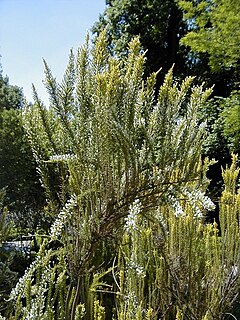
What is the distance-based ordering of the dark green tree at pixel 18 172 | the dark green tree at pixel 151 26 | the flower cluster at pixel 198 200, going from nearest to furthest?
the flower cluster at pixel 198 200
the dark green tree at pixel 18 172
the dark green tree at pixel 151 26

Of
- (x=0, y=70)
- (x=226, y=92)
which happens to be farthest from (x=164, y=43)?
(x=0, y=70)

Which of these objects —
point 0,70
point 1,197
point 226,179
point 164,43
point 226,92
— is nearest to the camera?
point 1,197

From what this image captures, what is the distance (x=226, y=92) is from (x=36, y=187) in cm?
557

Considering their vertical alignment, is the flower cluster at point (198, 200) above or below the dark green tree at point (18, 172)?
below

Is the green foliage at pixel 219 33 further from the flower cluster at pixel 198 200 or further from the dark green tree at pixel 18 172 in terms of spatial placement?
the flower cluster at pixel 198 200

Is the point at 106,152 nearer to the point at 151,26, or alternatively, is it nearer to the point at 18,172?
the point at 18,172

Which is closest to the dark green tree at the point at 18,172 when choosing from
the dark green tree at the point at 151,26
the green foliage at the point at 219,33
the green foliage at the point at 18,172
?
the green foliage at the point at 18,172

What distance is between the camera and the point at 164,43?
10.4 meters

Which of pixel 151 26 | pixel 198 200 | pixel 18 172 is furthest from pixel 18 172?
pixel 151 26

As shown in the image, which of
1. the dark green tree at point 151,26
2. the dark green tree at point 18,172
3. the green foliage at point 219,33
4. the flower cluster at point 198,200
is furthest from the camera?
the dark green tree at point 151,26

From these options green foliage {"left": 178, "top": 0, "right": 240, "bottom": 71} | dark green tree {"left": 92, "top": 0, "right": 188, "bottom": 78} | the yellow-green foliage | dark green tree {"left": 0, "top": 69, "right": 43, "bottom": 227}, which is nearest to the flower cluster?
the yellow-green foliage

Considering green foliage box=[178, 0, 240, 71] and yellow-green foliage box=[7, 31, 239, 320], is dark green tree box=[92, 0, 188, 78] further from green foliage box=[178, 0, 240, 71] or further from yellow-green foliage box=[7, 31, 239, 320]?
yellow-green foliage box=[7, 31, 239, 320]

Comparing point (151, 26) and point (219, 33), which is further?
point (151, 26)

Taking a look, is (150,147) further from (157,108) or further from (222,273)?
(222,273)
